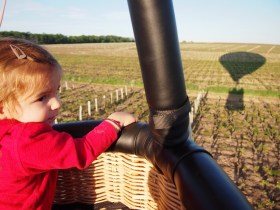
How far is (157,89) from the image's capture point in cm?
116

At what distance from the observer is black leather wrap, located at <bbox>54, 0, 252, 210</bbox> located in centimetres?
95

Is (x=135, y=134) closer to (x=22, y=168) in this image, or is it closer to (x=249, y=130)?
(x=22, y=168)

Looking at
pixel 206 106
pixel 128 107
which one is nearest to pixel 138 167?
pixel 128 107

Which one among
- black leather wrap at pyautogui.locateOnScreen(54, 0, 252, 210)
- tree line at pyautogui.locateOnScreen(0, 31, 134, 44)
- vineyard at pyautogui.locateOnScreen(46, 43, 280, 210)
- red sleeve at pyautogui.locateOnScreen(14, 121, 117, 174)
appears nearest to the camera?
black leather wrap at pyautogui.locateOnScreen(54, 0, 252, 210)

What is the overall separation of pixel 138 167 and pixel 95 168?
1.09 ft

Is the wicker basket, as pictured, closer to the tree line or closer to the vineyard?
the vineyard

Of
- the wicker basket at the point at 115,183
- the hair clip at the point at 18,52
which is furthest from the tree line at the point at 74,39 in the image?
the hair clip at the point at 18,52

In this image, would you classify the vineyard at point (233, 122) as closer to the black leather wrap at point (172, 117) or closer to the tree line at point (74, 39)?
the black leather wrap at point (172, 117)

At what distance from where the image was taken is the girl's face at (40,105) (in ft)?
4.59

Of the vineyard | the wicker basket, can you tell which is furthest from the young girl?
the vineyard

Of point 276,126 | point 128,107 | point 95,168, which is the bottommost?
point 276,126

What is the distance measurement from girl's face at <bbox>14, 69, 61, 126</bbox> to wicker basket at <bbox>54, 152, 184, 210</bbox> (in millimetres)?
550

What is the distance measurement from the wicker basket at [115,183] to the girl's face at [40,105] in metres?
0.55

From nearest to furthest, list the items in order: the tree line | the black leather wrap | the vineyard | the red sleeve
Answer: the black leather wrap, the red sleeve, the vineyard, the tree line
